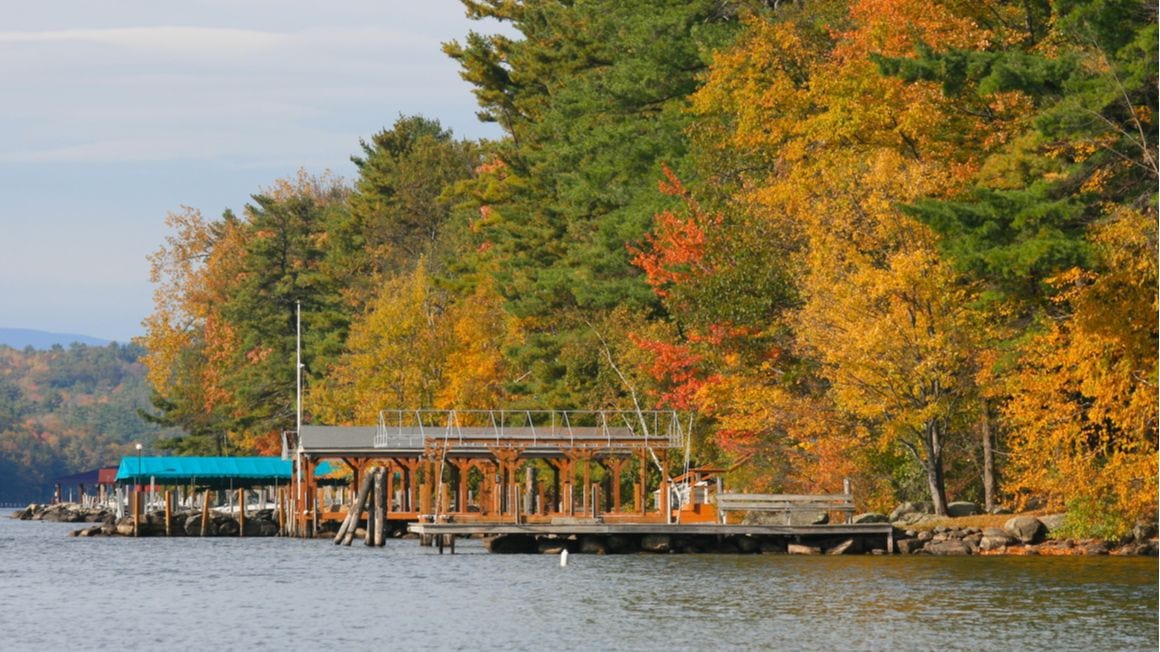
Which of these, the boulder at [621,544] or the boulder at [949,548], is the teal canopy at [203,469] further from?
the boulder at [949,548]

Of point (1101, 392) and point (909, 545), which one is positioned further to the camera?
point (909, 545)

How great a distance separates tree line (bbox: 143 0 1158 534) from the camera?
128 ft

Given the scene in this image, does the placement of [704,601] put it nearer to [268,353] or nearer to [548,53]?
[548,53]

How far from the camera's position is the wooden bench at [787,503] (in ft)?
172

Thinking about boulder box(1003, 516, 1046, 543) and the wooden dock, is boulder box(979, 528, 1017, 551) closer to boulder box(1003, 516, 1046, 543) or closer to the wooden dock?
boulder box(1003, 516, 1046, 543)

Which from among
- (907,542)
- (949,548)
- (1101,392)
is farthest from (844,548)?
(1101,392)

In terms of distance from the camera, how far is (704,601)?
37.4 m

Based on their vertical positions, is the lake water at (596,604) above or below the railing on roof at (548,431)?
below

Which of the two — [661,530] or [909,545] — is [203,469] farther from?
[909,545]

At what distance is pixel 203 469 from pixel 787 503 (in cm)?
4607

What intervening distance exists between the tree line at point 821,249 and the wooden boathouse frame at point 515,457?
162 cm

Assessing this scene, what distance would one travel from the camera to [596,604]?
37469 mm

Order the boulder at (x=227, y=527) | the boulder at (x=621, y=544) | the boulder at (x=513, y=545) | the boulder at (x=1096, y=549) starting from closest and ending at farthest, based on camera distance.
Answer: the boulder at (x=1096, y=549), the boulder at (x=621, y=544), the boulder at (x=513, y=545), the boulder at (x=227, y=527)

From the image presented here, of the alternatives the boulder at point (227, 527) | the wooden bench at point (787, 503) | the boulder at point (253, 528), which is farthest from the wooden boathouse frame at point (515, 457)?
the wooden bench at point (787, 503)
